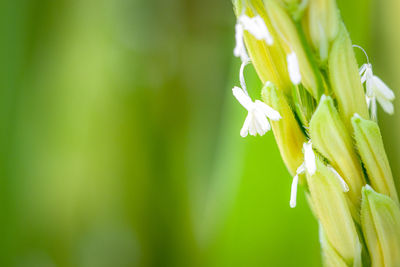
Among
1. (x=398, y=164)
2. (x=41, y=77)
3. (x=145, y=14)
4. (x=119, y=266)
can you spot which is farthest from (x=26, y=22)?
(x=398, y=164)

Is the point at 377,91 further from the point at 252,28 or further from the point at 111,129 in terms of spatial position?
the point at 111,129

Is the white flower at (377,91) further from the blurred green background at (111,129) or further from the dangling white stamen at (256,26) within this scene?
the blurred green background at (111,129)

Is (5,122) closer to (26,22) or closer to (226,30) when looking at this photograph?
(26,22)

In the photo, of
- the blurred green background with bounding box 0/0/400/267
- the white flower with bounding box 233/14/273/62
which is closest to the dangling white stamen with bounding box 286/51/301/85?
the white flower with bounding box 233/14/273/62

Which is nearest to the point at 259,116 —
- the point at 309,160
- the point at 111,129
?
the point at 309,160

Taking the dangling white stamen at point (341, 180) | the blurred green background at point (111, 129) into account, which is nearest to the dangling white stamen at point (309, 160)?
the dangling white stamen at point (341, 180)
